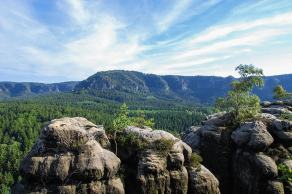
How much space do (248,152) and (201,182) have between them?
367 inches

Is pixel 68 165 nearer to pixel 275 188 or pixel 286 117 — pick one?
pixel 275 188

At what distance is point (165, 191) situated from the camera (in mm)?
38562

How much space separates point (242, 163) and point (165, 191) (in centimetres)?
1291

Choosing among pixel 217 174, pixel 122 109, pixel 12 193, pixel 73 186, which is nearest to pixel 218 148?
pixel 217 174

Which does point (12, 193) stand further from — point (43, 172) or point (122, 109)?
point (122, 109)

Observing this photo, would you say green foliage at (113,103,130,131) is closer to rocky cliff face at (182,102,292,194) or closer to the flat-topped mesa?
the flat-topped mesa

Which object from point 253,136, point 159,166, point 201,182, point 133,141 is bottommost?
point 201,182

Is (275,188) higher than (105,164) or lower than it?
lower

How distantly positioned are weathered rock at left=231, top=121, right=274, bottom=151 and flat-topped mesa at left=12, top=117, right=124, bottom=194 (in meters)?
18.1

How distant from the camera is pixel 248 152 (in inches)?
1800

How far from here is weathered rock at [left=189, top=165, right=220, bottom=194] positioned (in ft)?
130

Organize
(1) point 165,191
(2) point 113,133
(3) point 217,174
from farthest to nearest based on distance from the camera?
(3) point 217,174 < (2) point 113,133 < (1) point 165,191

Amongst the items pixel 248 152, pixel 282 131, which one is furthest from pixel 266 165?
pixel 282 131

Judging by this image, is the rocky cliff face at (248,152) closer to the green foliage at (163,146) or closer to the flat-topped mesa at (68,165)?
the green foliage at (163,146)
